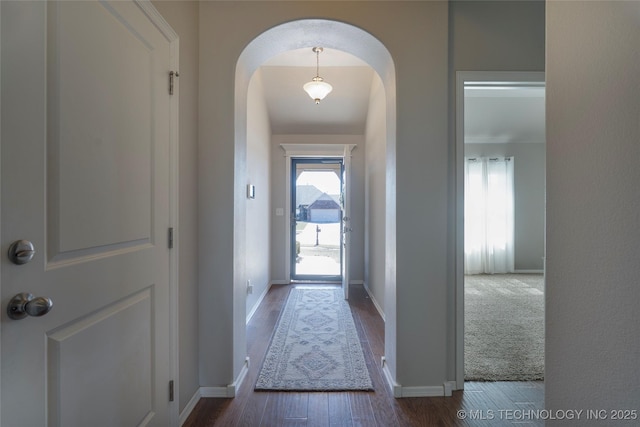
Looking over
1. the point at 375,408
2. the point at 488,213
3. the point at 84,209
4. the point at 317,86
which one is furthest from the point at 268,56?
the point at 488,213

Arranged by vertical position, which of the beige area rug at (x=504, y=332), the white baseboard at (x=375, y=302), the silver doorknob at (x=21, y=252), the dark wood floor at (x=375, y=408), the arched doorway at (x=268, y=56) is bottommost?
the dark wood floor at (x=375, y=408)

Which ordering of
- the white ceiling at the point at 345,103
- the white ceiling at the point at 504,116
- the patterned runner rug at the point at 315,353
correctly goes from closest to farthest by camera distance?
1. the patterned runner rug at the point at 315,353
2. the white ceiling at the point at 345,103
3. the white ceiling at the point at 504,116

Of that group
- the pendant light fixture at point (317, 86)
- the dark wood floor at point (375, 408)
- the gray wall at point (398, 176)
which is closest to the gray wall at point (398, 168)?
the gray wall at point (398, 176)

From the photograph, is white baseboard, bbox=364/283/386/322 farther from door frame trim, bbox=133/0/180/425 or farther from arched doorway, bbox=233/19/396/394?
door frame trim, bbox=133/0/180/425

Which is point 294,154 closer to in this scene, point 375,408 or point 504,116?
point 504,116

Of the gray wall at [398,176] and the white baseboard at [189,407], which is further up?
the gray wall at [398,176]

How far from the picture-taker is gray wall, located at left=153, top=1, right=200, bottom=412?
161cm

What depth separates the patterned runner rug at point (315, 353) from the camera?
6.59 feet

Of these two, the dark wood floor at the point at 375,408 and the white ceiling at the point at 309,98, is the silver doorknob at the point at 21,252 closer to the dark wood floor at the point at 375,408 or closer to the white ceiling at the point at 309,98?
the dark wood floor at the point at 375,408

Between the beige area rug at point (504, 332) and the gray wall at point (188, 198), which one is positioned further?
the beige area rug at point (504, 332)

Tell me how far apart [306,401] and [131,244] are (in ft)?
4.61

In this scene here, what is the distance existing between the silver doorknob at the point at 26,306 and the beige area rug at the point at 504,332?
2.38m

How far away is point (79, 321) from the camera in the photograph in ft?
3.01

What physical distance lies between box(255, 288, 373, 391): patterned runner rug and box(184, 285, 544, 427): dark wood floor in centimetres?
8
